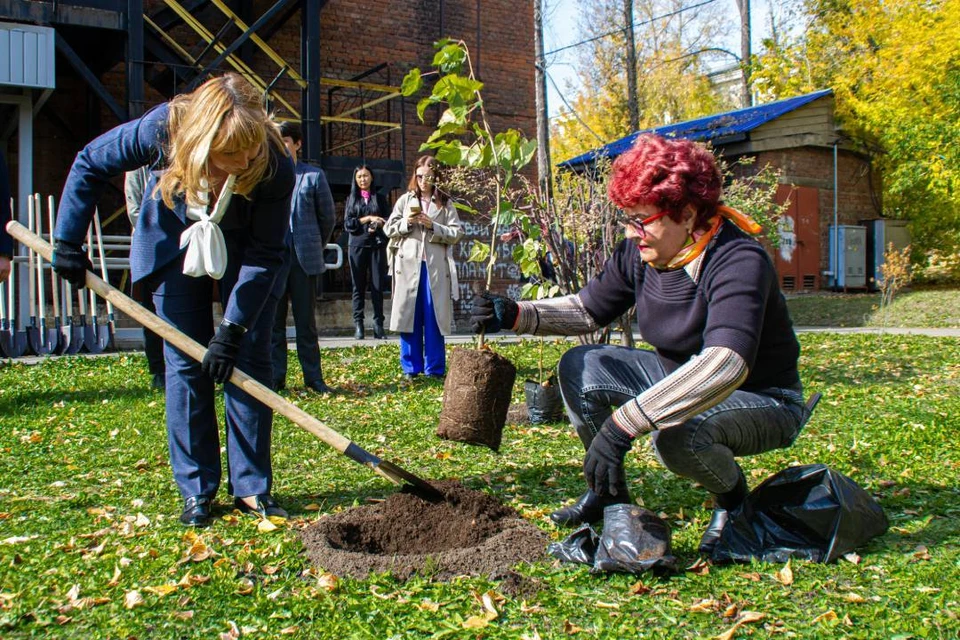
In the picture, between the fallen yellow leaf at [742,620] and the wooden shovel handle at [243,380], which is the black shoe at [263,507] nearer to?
the wooden shovel handle at [243,380]

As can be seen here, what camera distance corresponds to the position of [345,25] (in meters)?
14.9

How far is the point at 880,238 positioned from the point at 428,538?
19892 millimetres

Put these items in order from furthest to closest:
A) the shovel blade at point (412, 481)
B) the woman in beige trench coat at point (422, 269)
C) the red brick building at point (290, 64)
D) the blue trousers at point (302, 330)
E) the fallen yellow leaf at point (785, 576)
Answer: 1. the red brick building at point (290, 64)
2. the woman in beige trench coat at point (422, 269)
3. the blue trousers at point (302, 330)
4. the shovel blade at point (412, 481)
5. the fallen yellow leaf at point (785, 576)

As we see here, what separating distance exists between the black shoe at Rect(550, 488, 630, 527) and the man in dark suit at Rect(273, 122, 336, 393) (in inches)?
125

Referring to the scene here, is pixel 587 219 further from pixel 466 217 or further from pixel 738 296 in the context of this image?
pixel 466 217

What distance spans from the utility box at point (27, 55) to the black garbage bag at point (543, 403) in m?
7.53

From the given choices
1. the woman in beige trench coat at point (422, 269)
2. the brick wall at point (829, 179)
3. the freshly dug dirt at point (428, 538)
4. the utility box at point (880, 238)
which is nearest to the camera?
the freshly dug dirt at point (428, 538)

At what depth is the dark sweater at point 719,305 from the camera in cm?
286

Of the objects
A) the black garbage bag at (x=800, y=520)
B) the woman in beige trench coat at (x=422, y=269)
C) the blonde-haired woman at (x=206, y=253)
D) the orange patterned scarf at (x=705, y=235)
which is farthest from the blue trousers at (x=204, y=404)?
the woman in beige trench coat at (x=422, y=269)

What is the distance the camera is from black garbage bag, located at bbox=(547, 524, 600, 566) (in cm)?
307

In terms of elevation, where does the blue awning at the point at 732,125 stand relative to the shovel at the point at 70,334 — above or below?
above

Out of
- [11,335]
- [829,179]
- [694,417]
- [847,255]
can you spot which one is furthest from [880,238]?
[694,417]

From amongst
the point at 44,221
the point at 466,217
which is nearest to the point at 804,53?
the point at 466,217

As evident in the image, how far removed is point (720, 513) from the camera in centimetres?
328
